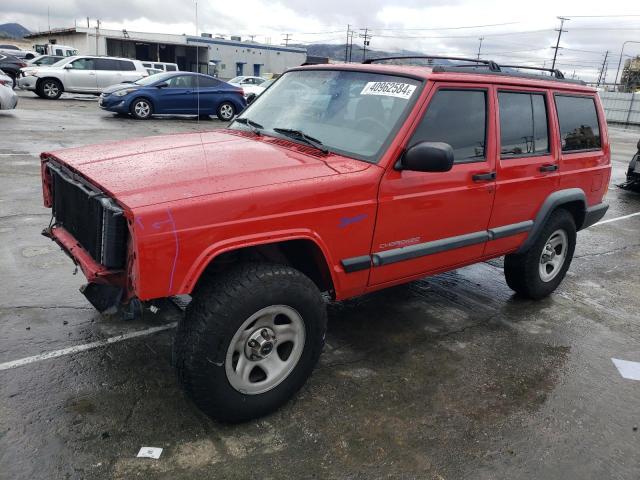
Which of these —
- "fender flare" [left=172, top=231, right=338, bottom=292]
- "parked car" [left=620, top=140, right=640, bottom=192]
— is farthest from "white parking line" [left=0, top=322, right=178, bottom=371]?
"parked car" [left=620, top=140, right=640, bottom=192]

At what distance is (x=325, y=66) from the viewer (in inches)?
159

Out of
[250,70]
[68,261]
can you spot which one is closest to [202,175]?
[68,261]

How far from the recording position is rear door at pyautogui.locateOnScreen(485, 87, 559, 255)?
12.8 ft

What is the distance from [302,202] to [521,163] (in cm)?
209

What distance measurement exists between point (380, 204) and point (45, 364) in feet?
7.60

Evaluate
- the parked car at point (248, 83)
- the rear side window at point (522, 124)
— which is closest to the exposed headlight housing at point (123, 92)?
the parked car at point (248, 83)

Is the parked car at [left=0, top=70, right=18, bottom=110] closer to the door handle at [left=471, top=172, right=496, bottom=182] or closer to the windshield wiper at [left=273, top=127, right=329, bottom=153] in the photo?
the windshield wiper at [left=273, top=127, right=329, bottom=153]

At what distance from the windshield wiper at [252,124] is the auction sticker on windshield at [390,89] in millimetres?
797

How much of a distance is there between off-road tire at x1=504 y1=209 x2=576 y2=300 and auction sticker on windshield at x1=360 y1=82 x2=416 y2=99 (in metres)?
1.94

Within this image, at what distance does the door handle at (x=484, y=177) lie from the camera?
144 inches

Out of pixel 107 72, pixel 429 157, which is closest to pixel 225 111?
pixel 107 72

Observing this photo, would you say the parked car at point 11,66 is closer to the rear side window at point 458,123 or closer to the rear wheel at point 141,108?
the rear wheel at point 141,108

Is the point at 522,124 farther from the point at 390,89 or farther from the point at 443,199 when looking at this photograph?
the point at 390,89

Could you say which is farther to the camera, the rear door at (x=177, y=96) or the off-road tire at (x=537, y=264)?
the rear door at (x=177, y=96)
